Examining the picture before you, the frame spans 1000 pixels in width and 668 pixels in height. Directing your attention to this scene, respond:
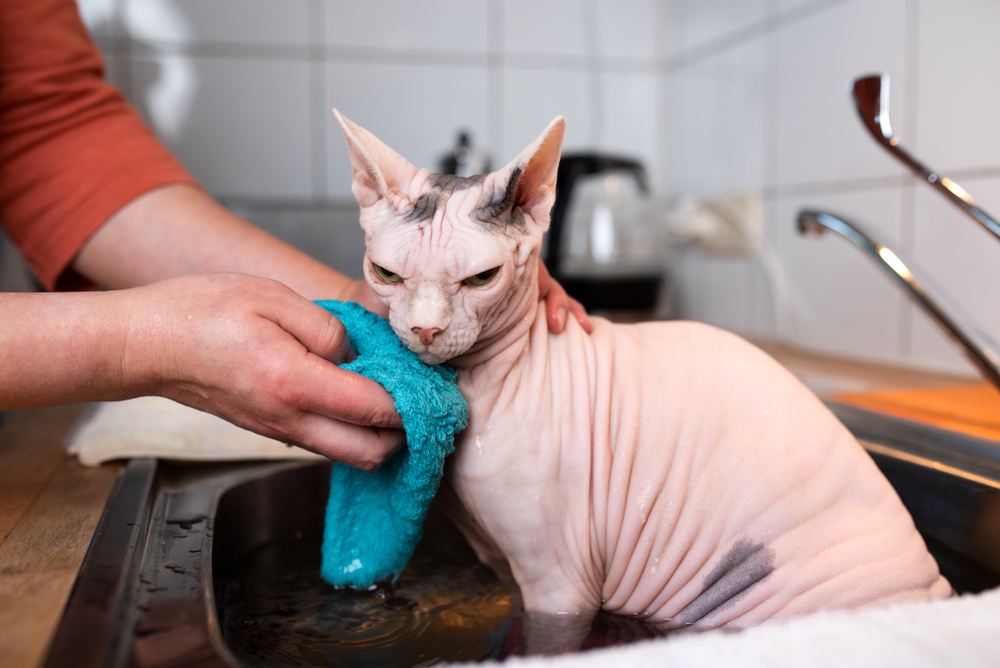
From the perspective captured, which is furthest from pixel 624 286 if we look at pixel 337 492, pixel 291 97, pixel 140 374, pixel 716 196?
pixel 140 374

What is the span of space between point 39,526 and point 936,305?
1.18 metres

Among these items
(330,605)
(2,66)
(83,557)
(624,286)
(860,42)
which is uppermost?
(860,42)

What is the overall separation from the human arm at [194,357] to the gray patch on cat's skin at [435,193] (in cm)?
14

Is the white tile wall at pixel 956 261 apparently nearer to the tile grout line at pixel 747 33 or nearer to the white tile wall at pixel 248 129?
the tile grout line at pixel 747 33

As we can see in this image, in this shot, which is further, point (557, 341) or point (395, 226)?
point (557, 341)

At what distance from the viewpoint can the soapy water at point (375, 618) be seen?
67cm

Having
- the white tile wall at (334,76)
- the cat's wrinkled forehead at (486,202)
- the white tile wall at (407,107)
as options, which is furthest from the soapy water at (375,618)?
the white tile wall at (407,107)

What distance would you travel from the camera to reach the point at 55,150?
1029 millimetres

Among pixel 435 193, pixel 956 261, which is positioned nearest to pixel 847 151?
pixel 956 261

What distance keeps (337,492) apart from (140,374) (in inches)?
9.4

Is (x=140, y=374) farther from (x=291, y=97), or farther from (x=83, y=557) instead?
(x=291, y=97)

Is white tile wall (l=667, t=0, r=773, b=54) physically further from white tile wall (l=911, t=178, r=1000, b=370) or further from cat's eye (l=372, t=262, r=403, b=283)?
cat's eye (l=372, t=262, r=403, b=283)

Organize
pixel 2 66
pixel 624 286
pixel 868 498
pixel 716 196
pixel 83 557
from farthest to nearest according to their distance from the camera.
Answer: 1. pixel 716 196
2. pixel 624 286
3. pixel 2 66
4. pixel 868 498
5. pixel 83 557

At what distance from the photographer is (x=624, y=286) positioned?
198cm
